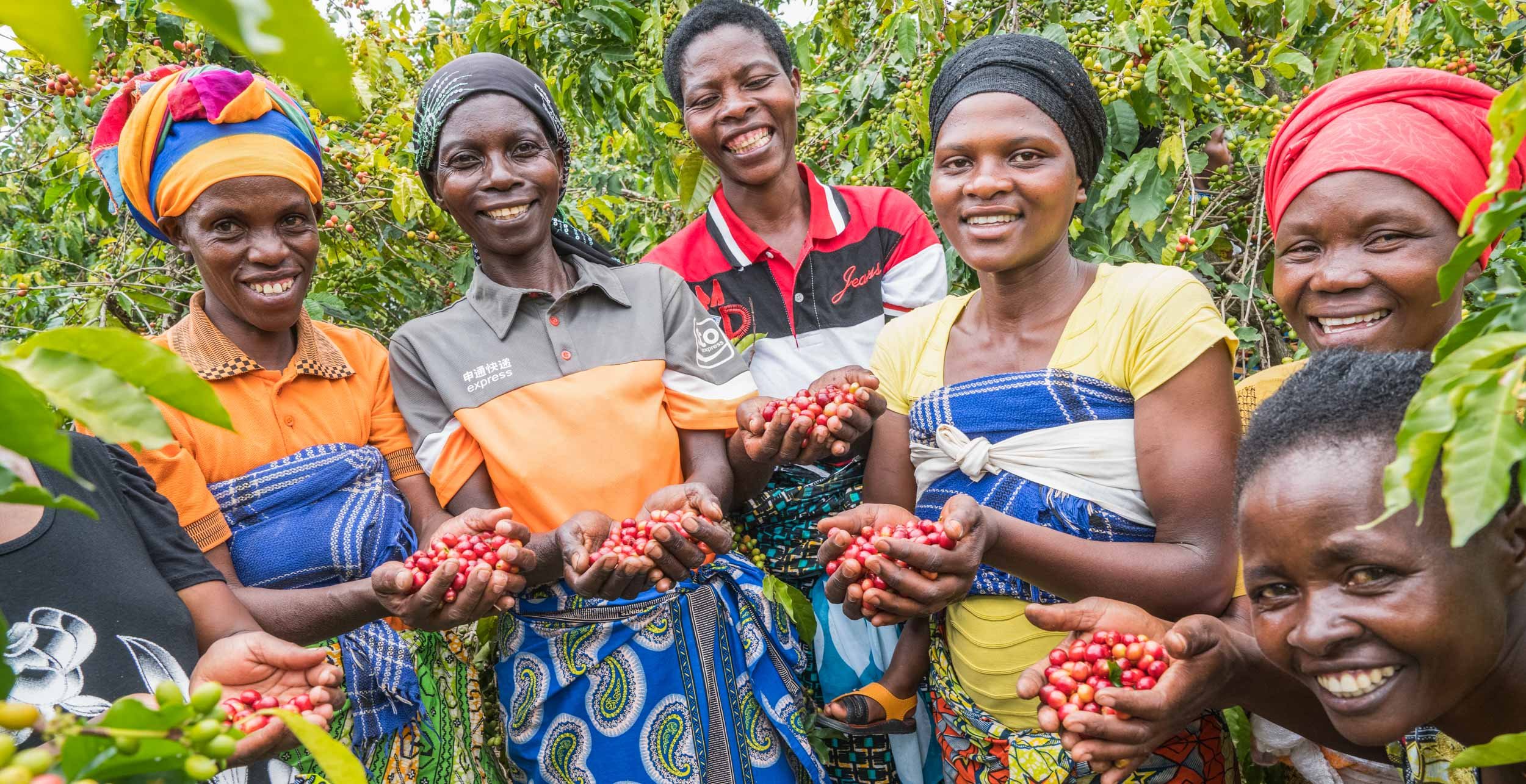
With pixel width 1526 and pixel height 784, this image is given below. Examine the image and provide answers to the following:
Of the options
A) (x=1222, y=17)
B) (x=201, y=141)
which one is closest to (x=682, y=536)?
(x=201, y=141)

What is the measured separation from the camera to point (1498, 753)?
0.97m

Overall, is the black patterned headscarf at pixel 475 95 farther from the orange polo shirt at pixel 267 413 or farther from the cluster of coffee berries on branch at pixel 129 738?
the cluster of coffee berries on branch at pixel 129 738

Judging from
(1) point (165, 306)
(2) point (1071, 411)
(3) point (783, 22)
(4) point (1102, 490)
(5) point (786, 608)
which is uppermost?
(3) point (783, 22)

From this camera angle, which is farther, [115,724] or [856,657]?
[856,657]

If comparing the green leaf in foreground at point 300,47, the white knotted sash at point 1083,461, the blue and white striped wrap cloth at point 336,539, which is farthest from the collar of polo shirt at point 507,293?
the green leaf in foreground at point 300,47

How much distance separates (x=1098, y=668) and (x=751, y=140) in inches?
68.5

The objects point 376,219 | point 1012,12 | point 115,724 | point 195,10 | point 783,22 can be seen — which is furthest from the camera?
point 783,22

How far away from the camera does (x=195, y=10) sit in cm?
55

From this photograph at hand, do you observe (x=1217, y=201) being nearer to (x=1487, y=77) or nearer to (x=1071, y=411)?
(x=1487, y=77)

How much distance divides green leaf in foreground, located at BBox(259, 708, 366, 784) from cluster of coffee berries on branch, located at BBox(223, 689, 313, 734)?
70 centimetres

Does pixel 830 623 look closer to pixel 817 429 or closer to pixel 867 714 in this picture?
pixel 867 714

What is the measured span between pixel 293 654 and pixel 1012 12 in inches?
106

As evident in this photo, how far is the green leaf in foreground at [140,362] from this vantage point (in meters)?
0.78

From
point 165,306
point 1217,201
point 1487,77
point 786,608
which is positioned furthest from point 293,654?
point 1487,77
